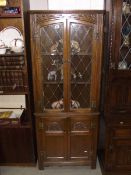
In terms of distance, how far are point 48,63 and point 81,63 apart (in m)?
0.36

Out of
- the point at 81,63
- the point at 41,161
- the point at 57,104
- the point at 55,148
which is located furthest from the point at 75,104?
the point at 41,161

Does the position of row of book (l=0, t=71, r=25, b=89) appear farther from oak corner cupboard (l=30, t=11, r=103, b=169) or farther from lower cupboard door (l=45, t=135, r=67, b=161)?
lower cupboard door (l=45, t=135, r=67, b=161)

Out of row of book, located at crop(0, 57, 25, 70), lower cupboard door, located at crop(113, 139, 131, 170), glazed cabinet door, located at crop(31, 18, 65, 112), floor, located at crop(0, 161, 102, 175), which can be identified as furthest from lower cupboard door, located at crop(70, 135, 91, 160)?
row of book, located at crop(0, 57, 25, 70)

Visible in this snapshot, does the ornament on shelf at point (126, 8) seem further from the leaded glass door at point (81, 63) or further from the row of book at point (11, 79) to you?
the row of book at point (11, 79)

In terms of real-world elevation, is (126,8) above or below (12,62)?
above

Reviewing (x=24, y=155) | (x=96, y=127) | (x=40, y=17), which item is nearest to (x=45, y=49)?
(x=40, y=17)

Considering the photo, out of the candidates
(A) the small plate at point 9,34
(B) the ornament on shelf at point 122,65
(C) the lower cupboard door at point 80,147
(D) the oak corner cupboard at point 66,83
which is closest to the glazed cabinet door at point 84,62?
(D) the oak corner cupboard at point 66,83

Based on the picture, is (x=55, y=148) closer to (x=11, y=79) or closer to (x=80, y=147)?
(x=80, y=147)

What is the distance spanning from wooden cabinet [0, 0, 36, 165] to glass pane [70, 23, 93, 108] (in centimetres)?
50

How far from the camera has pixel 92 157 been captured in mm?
2502

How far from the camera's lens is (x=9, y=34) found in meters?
2.42

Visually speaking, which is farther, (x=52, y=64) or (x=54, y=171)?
(x=54, y=171)

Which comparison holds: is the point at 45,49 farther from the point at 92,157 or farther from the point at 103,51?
the point at 92,157

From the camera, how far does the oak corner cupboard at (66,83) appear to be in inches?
81.9
